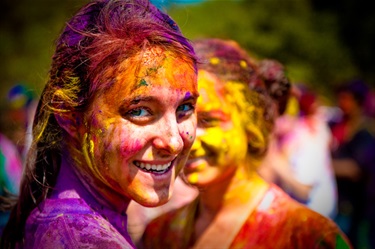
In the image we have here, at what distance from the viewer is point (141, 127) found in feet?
4.93

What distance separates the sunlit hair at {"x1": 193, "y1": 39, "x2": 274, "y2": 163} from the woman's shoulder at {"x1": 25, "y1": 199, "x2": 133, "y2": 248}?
3.16 ft

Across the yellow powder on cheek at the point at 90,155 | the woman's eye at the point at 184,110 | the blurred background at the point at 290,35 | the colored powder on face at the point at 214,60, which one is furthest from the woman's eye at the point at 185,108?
the blurred background at the point at 290,35

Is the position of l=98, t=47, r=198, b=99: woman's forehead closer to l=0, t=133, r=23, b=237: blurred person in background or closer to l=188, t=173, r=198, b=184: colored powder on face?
l=188, t=173, r=198, b=184: colored powder on face

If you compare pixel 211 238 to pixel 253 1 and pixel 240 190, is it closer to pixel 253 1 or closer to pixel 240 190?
pixel 240 190

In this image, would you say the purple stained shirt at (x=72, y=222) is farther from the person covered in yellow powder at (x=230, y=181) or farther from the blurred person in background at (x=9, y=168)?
the blurred person in background at (x=9, y=168)

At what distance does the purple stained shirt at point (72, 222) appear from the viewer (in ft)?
4.66

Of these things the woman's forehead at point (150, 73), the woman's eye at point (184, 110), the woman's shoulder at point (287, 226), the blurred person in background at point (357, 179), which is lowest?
the blurred person in background at point (357, 179)

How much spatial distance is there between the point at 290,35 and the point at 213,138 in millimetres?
16052

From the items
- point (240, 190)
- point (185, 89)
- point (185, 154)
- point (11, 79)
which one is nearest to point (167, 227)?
point (240, 190)

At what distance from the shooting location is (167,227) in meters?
2.33

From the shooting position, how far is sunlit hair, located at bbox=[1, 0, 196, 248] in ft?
4.87

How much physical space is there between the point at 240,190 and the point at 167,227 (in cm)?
36

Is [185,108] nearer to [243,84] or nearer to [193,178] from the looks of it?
[193,178]

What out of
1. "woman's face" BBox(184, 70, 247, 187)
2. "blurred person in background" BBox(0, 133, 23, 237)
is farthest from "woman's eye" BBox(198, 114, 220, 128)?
"blurred person in background" BBox(0, 133, 23, 237)
